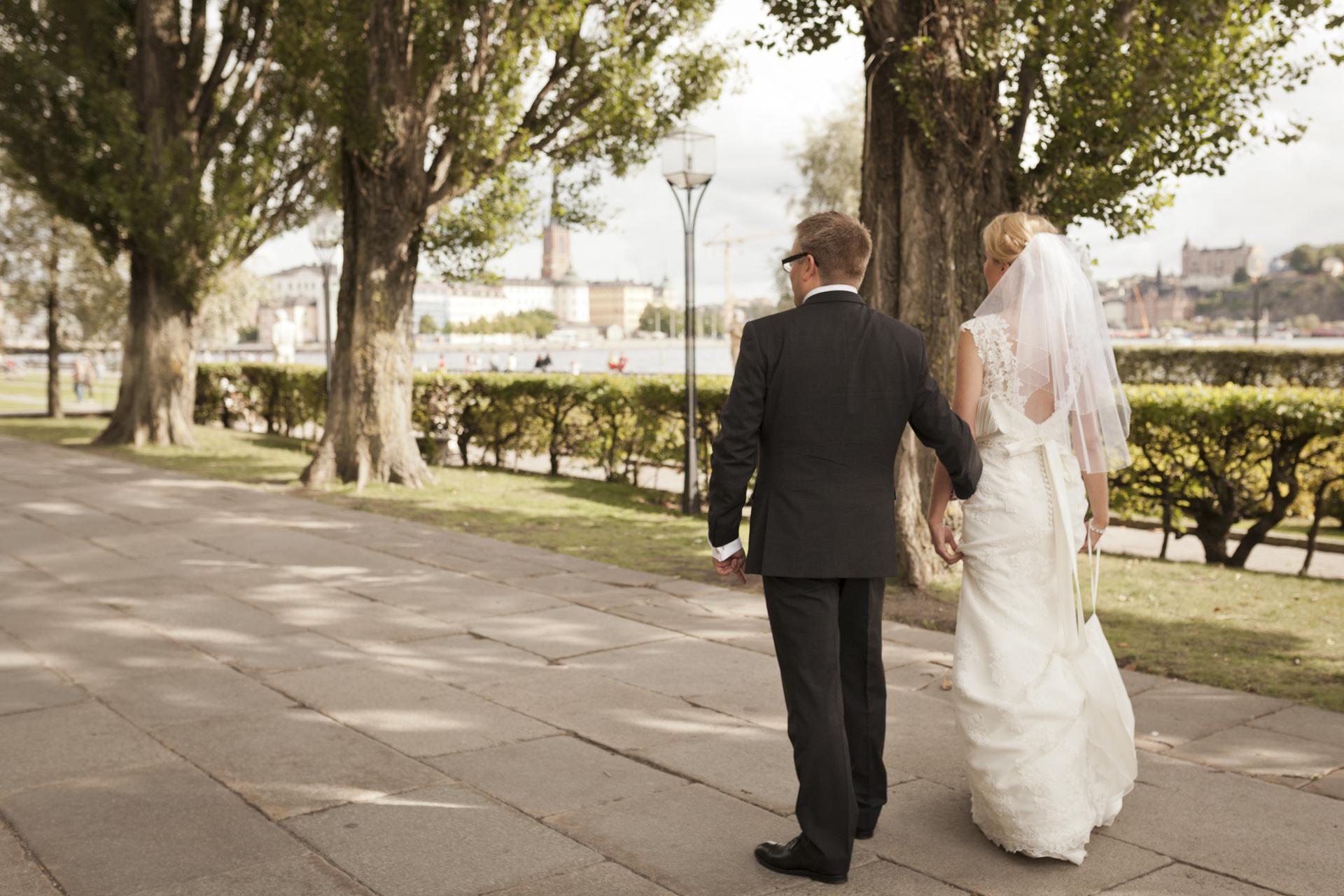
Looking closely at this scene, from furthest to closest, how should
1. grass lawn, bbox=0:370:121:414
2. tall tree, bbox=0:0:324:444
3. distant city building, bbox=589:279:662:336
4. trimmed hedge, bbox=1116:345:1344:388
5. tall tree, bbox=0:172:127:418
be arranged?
distant city building, bbox=589:279:662:336 → grass lawn, bbox=0:370:121:414 → tall tree, bbox=0:172:127:418 → trimmed hedge, bbox=1116:345:1344:388 → tall tree, bbox=0:0:324:444

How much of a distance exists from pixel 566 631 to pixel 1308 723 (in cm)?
379

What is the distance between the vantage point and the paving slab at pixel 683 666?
5566mm

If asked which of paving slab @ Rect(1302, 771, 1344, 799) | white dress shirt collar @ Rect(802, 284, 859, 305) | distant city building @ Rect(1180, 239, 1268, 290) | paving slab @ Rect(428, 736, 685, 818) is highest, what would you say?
distant city building @ Rect(1180, 239, 1268, 290)

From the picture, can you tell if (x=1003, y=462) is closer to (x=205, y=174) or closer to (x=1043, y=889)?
(x=1043, y=889)

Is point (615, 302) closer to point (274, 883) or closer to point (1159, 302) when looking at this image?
point (1159, 302)

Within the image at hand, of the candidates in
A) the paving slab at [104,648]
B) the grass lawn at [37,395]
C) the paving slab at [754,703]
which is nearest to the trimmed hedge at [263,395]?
the grass lawn at [37,395]

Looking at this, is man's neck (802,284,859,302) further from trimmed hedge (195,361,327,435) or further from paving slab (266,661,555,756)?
trimmed hedge (195,361,327,435)

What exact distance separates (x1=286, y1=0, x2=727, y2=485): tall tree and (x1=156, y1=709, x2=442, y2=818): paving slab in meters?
8.78

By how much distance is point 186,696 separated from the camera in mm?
5398

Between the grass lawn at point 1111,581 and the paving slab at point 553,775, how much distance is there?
2.95 meters

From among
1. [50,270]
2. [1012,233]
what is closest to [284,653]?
[1012,233]

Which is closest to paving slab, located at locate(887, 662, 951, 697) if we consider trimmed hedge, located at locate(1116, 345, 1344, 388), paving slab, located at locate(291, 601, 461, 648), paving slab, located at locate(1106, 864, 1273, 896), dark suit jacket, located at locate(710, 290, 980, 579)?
paving slab, located at locate(1106, 864, 1273, 896)

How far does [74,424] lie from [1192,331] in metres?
79.0

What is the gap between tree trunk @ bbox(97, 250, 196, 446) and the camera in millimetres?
19172
